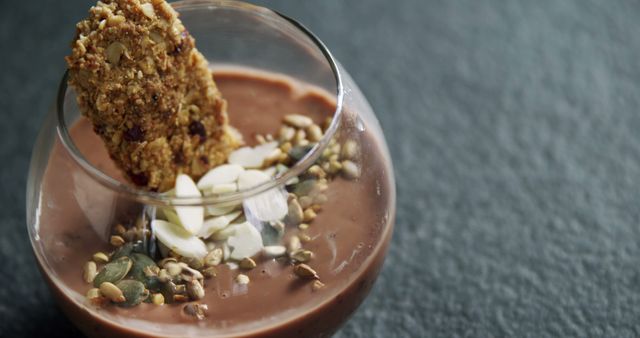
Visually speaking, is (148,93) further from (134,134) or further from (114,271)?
(114,271)

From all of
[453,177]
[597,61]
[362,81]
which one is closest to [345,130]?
[453,177]

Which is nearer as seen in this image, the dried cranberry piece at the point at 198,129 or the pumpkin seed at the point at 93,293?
the pumpkin seed at the point at 93,293

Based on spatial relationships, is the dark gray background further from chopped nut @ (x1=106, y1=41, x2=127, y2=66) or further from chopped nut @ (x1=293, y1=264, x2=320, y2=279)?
chopped nut @ (x1=106, y1=41, x2=127, y2=66)

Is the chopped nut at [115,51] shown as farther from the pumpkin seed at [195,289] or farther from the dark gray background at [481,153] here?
the dark gray background at [481,153]

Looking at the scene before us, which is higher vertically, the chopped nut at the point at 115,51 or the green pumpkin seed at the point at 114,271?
the chopped nut at the point at 115,51

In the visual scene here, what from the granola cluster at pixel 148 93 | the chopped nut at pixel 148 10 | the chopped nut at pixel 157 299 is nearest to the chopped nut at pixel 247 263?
the chopped nut at pixel 157 299

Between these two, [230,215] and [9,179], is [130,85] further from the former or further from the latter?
[9,179]

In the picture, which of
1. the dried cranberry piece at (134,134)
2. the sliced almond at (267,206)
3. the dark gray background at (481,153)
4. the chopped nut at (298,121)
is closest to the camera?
the sliced almond at (267,206)
